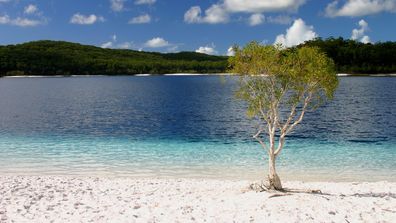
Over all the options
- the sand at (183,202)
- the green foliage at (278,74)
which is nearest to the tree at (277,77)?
the green foliage at (278,74)

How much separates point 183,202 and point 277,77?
8.23 m

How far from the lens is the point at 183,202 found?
2156 centimetres

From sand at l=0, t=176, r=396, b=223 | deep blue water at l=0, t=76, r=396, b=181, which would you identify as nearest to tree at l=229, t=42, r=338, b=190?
sand at l=0, t=176, r=396, b=223

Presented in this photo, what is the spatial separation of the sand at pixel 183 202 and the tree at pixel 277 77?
9.75 feet

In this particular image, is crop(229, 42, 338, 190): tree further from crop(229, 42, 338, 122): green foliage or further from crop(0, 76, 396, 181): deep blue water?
crop(0, 76, 396, 181): deep blue water

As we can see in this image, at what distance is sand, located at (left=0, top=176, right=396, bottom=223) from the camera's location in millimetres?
18906

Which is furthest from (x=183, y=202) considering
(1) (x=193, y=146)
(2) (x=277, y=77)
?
(1) (x=193, y=146)

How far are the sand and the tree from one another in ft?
9.75

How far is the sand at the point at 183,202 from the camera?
18906 mm

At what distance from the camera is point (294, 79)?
23.4 m

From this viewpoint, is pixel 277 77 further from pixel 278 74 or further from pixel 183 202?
pixel 183 202

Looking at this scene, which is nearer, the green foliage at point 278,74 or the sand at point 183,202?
the sand at point 183,202

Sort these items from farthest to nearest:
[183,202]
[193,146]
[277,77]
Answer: [193,146]
[277,77]
[183,202]

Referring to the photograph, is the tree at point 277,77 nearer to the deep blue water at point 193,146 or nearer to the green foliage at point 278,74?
the green foliage at point 278,74
